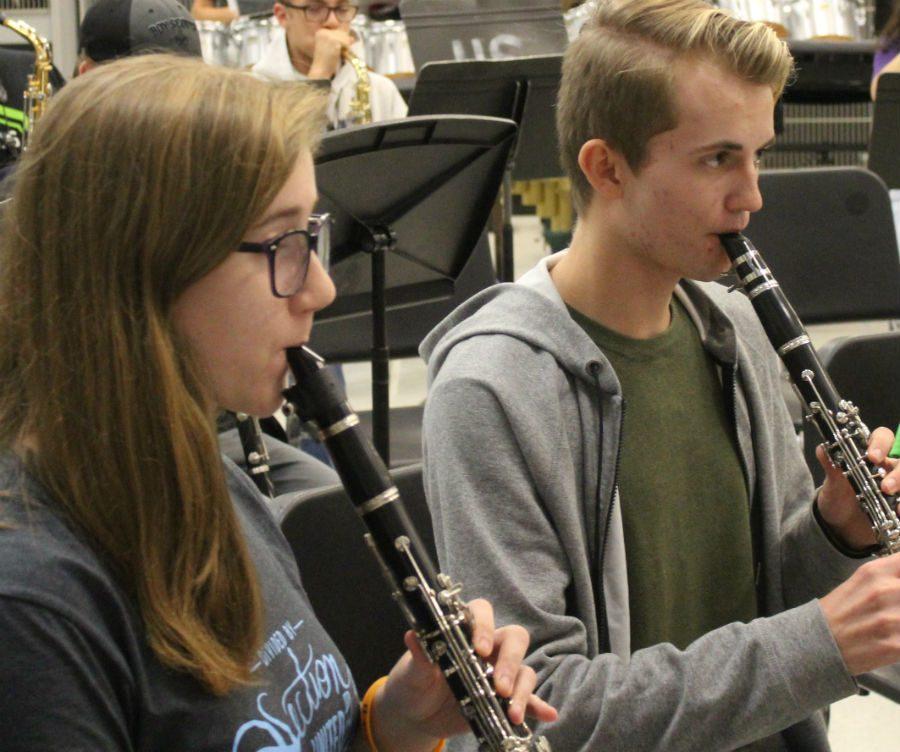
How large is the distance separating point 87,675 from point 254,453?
3.85ft

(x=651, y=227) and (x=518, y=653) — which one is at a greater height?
(x=651, y=227)

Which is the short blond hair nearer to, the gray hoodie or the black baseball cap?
the gray hoodie

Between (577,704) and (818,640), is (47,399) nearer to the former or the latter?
(577,704)

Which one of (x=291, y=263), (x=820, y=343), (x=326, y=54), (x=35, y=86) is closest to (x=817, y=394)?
(x=291, y=263)

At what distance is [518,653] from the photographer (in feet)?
3.56

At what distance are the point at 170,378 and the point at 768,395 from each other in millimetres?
917

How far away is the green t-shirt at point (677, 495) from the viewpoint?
4.75ft

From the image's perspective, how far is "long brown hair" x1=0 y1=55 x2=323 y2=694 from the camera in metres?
0.89

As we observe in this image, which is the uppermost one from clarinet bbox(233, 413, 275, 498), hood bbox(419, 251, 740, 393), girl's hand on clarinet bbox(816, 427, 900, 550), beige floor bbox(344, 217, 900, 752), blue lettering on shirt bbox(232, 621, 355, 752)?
hood bbox(419, 251, 740, 393)

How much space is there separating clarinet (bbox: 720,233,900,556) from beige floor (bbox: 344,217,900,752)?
1.11 metres

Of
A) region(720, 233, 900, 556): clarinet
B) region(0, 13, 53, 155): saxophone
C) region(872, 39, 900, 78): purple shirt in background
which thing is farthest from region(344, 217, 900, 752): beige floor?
region(0, 13, 53, 155): saxophone

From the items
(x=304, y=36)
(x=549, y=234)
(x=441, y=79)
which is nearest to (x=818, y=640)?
(x=441, y=79)

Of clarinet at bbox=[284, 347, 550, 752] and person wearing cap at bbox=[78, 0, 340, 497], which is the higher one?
person wearing cap at bbox=[78, 0, 340, 497]

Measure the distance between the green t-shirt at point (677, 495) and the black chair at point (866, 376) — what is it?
58 cm
